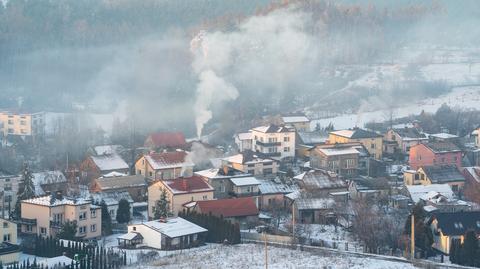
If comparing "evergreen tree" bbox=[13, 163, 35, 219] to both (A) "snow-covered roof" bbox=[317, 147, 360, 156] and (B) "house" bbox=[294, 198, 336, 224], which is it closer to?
(B) "house" bbox=[294, 198, 336, 224]

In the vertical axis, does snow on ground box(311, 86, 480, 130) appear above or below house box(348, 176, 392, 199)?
above

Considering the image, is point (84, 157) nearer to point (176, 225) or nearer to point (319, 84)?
point (176, 225)

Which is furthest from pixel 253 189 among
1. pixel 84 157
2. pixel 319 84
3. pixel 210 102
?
pixel 319 84

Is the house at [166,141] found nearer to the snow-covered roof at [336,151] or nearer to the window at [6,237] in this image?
the snow-covered roof at [336,151]

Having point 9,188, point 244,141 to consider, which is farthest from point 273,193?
point 244,141

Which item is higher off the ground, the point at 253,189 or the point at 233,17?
the point at 233,17

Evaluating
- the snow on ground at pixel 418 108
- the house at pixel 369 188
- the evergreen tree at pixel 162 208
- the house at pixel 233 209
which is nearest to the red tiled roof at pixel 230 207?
the house at pixel 233 209

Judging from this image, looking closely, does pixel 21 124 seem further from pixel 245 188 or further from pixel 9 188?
pixel 245 188

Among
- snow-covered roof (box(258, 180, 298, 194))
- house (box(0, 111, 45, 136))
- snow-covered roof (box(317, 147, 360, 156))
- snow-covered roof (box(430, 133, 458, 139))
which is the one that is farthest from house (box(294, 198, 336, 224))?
house (box(0, 111, 45, 136))
